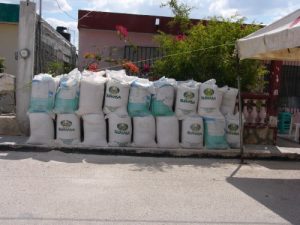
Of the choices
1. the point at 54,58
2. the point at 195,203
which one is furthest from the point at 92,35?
the point at 195,203

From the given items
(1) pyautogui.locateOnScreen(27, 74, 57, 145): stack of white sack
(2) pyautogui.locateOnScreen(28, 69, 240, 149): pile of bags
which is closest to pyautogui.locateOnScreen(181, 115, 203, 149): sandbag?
(2) pyautogui.locateOnScreen(28, 69, 240, 149): pile of bags

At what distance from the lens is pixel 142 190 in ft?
23.1

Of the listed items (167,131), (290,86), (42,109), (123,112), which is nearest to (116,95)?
(123,112)

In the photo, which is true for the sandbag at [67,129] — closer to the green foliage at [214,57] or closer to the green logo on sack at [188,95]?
the green logo on sack at [188,95]

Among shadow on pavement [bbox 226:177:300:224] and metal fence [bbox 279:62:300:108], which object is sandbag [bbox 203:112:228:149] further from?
metal fence [bbox 279:62:300:108]

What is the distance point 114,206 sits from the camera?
6.15 meters

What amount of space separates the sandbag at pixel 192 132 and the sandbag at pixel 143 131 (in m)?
0.62

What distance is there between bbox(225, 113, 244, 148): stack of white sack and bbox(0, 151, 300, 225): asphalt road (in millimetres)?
758

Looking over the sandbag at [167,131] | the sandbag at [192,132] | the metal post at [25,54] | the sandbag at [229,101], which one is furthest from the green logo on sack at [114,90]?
the sandbag at [229,101]

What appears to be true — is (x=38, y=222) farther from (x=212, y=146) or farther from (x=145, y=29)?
(x=145, y=29)

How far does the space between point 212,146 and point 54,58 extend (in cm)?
768

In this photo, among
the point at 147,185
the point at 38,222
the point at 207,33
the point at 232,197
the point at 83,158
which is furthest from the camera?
the point at 207,33

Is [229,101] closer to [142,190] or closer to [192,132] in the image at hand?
[192,132]

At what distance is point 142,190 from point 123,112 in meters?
3.08
